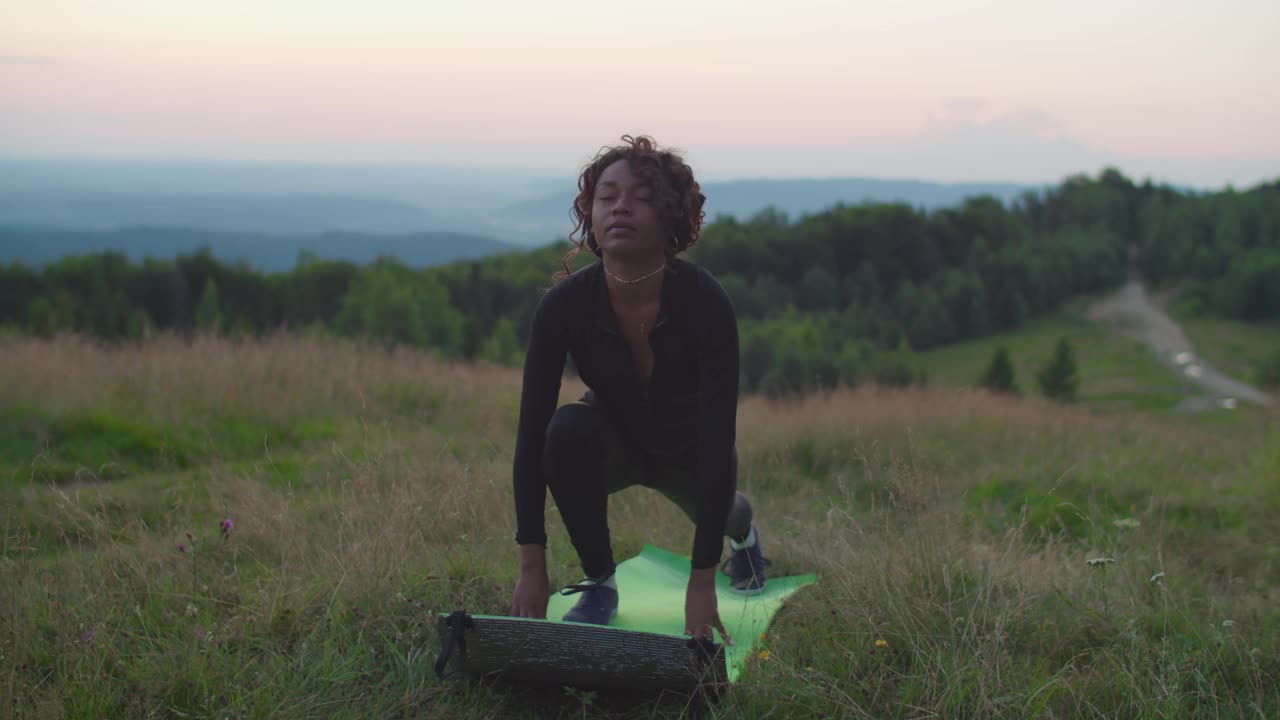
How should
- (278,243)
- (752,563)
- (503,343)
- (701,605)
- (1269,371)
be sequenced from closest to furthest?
(701,605) → (752,563) → (503,343) → (1269,371) → (278,243)

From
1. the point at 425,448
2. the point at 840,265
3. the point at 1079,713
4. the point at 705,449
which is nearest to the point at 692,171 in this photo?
the point at 705,449

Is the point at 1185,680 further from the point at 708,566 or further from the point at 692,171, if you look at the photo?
the point at 692,171

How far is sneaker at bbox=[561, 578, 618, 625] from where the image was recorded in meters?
2.76

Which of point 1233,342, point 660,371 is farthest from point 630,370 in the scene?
point 1233,342

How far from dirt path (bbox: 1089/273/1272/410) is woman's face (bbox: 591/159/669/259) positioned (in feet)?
193

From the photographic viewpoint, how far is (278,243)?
104188mm

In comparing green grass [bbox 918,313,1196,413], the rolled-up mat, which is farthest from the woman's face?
green grass [bbox 918,313,1196,413]

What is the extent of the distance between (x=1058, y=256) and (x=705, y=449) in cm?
9251

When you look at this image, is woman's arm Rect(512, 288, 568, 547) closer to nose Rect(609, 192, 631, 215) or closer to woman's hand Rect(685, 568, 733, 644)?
nose Rect(609, 192, 631, 215)

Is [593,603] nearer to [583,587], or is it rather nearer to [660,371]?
[583,587]

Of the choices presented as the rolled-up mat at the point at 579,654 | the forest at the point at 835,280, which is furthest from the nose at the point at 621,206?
the forest at the point at 835,280

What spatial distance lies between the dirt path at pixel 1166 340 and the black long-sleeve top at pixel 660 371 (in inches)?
2303

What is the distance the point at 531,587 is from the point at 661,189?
3.86 feet

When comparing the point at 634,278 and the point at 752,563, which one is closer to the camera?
the point at 634,278
